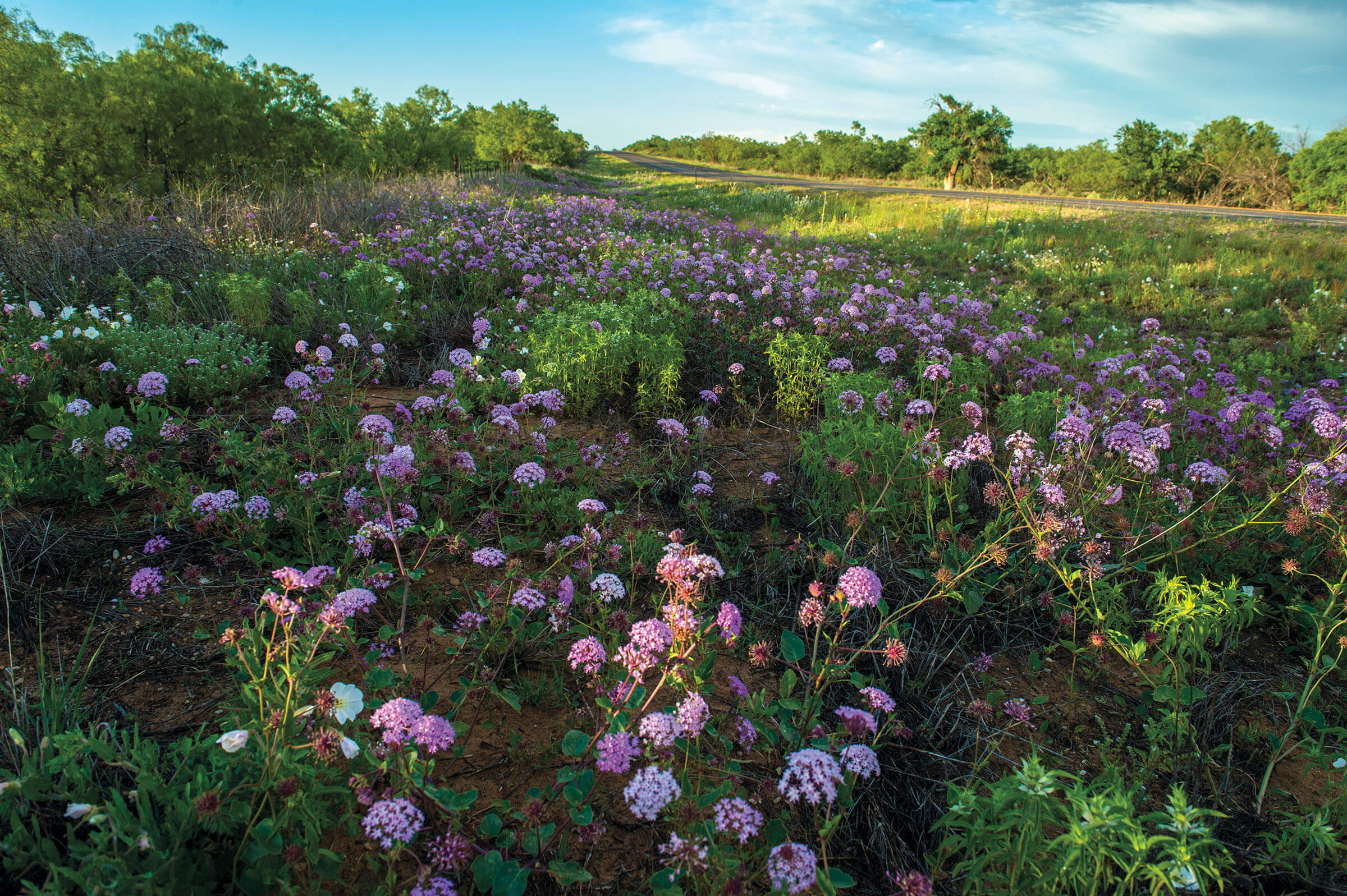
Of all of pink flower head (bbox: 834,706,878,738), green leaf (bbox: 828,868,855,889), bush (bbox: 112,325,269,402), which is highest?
bush (bbox: 112,325,269,402)

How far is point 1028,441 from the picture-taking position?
2.91m

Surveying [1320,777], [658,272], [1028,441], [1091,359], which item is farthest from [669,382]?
[1091,359]

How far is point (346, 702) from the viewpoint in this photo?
1.64 m

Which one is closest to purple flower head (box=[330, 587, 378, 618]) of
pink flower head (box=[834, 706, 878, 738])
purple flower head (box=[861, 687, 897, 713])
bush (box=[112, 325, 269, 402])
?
pink flower head (box=[834, 706, 878, 738])

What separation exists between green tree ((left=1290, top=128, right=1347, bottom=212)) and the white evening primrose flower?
127 feet

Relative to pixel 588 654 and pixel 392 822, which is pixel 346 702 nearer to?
pixel 392 822

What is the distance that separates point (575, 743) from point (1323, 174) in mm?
43104

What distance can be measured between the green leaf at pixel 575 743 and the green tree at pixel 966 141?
41.5 metres

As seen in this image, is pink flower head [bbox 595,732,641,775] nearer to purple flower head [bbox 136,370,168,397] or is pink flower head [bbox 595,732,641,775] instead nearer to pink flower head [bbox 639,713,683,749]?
pink flower head [bbox 639,713,683,749]

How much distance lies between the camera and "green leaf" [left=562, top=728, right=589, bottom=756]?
1825mm

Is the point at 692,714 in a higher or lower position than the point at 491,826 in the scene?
higher

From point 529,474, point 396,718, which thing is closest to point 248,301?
point 529,474

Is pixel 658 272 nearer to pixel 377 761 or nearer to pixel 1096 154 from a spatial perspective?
pixel 377 761

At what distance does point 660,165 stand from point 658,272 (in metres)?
53.4
